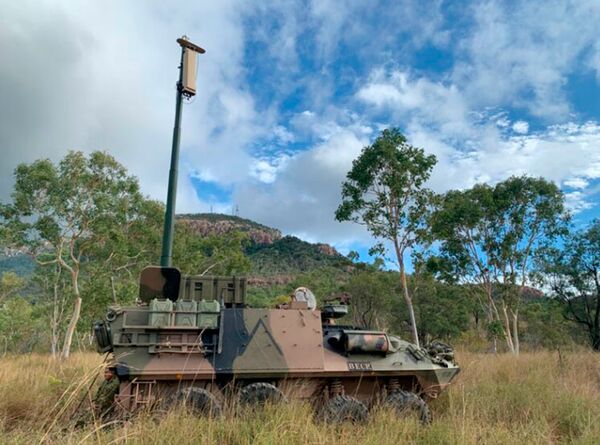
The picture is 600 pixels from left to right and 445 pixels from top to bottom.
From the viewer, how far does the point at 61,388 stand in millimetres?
7484

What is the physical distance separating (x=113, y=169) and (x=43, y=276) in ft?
46.8

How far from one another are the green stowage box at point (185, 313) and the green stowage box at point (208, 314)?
94 mm

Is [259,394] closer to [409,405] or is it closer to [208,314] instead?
[208,314]

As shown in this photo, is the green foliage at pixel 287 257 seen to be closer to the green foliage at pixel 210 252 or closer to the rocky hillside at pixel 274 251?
the rocky hillside at pixel 274 251

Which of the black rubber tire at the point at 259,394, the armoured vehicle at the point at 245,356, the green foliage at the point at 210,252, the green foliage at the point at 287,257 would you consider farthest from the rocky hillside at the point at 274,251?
the black rubber tire at the point at 259,394

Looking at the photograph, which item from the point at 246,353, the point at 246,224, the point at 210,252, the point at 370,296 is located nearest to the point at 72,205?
the point at 210,252

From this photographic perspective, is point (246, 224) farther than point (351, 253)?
Yes

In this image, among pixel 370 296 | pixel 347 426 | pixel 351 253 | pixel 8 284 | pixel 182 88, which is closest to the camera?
pixel 347 426

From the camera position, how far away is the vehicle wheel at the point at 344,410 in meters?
6.71

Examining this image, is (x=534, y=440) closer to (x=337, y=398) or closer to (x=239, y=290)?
(x=337, y=398)

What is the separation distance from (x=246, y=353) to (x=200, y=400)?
98 cm

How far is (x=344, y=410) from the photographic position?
6.80 meters

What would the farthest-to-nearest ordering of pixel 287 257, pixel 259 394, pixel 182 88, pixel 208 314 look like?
1. pixel 287 257
2. pixel 182 88
3. pixel 208 314
4. pixel 259 394

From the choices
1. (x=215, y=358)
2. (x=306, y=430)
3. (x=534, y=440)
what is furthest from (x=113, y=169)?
(x=534, y=440)
